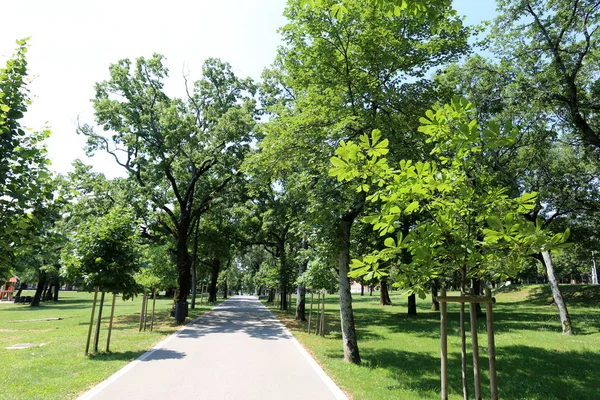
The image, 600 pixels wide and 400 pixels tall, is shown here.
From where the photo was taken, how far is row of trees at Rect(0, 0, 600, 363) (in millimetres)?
3518

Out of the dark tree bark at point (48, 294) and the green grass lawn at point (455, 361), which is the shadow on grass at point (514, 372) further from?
the dark tree bark at point (48, 294)

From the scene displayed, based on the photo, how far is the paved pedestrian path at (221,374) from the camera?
260 inches

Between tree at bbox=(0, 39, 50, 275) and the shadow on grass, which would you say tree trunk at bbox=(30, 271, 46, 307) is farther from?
tree at bbox=(0, 39, 50, 275)

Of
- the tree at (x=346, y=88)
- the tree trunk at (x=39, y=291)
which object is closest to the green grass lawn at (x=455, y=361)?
the tree at (x=346, y=88)

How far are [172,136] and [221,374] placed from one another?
13939 mm

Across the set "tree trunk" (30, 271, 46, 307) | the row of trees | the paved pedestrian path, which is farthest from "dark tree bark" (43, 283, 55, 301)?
the paved pedestrian path

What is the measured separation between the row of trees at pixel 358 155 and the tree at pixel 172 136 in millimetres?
86

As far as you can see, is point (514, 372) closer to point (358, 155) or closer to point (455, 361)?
point (455, 361)

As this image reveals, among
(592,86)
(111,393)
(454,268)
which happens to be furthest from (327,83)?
(592,86)

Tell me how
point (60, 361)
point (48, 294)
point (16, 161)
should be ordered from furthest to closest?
point (48, 294) < point (60, 361) < point (16, 161)

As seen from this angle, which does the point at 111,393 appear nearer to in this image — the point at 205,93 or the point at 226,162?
the point at 226,162

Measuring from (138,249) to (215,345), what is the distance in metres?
3.95

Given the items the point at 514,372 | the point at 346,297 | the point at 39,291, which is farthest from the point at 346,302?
the point at 39,291

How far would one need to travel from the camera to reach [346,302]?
32.7 ft
